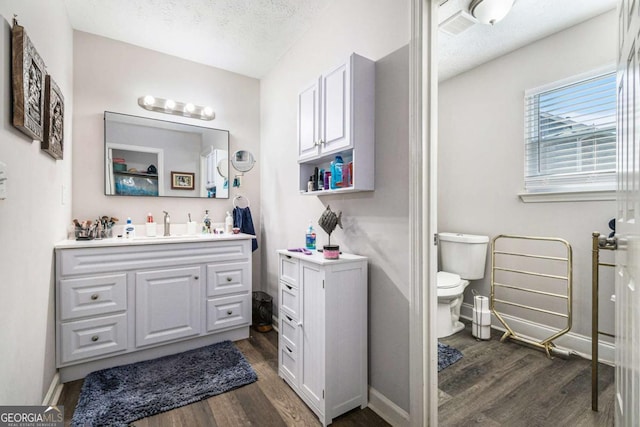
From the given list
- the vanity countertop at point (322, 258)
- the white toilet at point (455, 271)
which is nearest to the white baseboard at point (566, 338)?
the white toilet at point (455, 271)

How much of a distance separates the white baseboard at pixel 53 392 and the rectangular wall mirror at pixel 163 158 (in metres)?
1.41

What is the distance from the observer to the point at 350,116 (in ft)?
5.32

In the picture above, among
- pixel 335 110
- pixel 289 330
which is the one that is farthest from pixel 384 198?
pixel 289 330

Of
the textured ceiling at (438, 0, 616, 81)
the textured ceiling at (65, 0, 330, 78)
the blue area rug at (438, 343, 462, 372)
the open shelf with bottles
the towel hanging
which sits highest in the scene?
the textured ceiling at (65, 0, 330, 78)

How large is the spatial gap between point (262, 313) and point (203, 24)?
8.29 feet

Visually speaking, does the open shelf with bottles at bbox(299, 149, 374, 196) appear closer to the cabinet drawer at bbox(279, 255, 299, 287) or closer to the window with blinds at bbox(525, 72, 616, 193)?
the cabinet drawer at bbox(279, 255, 299, 287)

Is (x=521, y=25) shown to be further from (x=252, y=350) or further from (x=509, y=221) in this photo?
(x=252, y=350)

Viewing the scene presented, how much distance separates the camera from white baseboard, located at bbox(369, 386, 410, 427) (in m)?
1.50

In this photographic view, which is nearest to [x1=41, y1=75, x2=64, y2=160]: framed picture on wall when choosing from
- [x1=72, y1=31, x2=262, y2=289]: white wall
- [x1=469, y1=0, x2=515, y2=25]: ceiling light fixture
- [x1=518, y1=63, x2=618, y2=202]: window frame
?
[x1=72, y1=31, x2=262, y2=289]: white wall

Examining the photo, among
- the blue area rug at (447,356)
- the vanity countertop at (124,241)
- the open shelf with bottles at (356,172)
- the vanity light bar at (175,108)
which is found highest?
the vanity light bar at (175,108)

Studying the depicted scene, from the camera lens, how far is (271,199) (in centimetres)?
297

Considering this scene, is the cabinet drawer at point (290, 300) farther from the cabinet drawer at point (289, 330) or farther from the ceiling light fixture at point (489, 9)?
the ceiling light fixture at point (489, 9)

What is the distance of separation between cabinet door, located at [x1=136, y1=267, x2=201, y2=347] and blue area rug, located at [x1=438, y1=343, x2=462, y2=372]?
6.22 ft

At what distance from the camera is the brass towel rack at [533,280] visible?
2221 millimetres
